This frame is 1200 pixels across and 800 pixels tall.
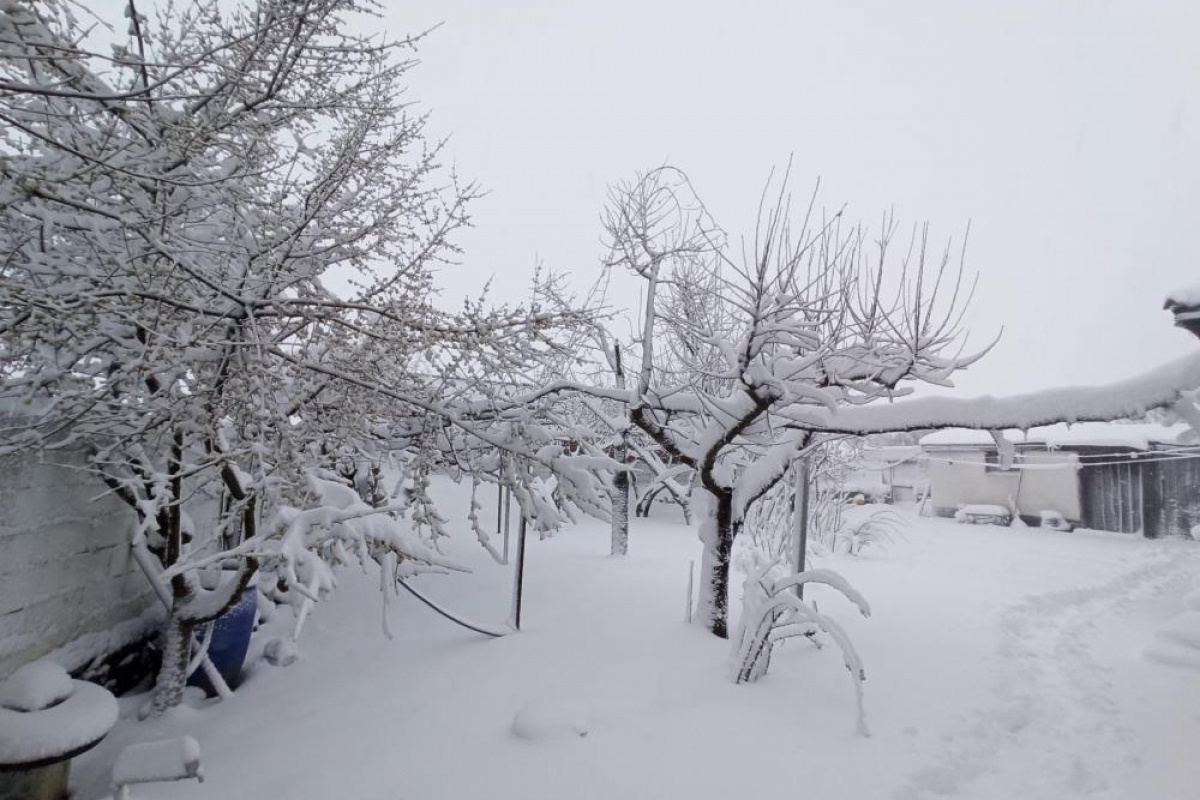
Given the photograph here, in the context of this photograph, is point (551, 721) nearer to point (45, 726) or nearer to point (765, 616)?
point (765, 616)

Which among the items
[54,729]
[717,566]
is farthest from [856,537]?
[54,729]

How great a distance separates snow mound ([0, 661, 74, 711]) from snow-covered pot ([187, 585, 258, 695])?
1513mm

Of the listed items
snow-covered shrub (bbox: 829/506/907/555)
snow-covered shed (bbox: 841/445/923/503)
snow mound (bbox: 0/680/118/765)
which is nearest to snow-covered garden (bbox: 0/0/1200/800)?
snow mound (bbox: 0/680/118/765)

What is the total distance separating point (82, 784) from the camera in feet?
11.6

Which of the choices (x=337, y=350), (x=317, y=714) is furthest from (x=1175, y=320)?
(x=317, y=714)

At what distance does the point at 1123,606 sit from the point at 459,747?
9.25m

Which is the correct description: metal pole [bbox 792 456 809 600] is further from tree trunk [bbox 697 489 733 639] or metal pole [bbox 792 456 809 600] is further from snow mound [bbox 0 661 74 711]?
snow mound [bbox 0 661 74 711]

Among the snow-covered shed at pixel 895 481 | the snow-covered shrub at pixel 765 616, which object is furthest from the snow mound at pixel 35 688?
the snow-covered shed at pixel 895 481

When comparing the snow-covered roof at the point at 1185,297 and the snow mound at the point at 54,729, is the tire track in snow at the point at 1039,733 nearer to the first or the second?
the snow-covered roof at the point at 1185,297

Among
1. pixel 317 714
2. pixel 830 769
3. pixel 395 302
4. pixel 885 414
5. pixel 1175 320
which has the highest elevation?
pixel 1175 320

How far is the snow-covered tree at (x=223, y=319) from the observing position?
2457mm

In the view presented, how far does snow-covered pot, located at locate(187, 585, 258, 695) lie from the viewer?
4777mm

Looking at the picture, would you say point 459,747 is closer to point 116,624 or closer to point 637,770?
point 637,770

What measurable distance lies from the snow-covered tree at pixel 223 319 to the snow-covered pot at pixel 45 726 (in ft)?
2.80
